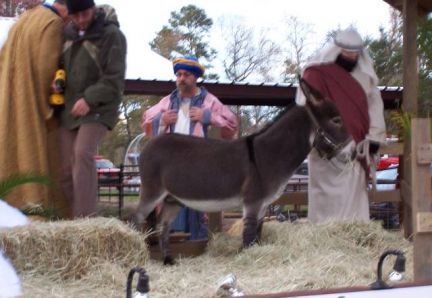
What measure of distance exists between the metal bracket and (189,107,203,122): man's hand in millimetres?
2025

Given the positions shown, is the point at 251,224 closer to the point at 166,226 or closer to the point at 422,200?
the point at 166,226

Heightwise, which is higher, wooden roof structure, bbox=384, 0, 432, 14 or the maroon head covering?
wooden roof structure, bbox=384, 0, 432, 14

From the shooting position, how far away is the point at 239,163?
4383mm

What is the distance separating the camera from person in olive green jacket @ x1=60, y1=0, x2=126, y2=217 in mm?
4355

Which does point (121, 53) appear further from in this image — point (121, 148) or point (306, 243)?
point (121, 148)

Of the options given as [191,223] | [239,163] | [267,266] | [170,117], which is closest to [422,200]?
[267,266]

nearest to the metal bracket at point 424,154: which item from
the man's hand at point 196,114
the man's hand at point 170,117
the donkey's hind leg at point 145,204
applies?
the donkey's hind leg at point 145,204

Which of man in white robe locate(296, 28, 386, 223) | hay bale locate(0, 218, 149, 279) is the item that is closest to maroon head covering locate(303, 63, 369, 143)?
man in white robe locate(296, 28, 386, 223)

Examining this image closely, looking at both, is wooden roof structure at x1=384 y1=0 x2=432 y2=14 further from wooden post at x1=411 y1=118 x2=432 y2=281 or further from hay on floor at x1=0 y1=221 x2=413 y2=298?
wooden post at x1=411 y1=118 x2=432 y2=281

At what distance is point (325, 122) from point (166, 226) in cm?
110

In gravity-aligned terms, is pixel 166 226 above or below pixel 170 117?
below

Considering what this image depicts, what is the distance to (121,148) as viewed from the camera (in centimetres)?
3228

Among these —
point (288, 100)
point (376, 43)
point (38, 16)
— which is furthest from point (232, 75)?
point (38, 16)

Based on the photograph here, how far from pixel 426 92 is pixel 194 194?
266 centimetres
